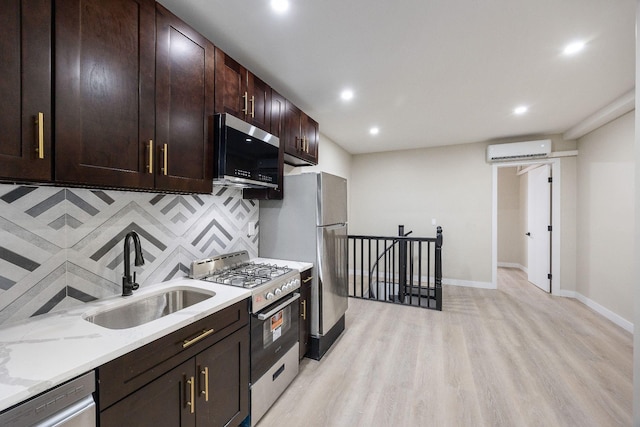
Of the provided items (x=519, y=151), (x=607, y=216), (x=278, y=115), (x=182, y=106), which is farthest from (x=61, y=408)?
(x=519, y=151)

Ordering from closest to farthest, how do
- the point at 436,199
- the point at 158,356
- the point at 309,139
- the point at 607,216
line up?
1. the point at 158,356
2. the point at 309,139
3. the point at 607,216
4. the point at 436,199

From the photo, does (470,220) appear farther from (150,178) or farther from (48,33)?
(48,33)

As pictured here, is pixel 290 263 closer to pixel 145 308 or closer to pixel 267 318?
pixel 267 318

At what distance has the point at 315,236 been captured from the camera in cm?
245

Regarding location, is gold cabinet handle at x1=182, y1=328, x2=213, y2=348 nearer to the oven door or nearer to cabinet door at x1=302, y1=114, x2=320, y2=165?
the oven door

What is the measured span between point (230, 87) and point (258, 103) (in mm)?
317

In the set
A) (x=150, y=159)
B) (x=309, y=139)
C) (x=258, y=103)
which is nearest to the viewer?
(x=150, y=159)

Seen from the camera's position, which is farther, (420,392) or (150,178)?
(420,392)

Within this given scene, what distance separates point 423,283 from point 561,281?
2.10 metres

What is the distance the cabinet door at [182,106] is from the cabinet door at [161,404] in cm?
95

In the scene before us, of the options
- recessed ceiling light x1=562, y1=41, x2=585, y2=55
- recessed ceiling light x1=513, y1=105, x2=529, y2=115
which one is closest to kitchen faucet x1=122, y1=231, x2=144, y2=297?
recessed ceiling light x1=562, y1=41, x2=585, y2=55

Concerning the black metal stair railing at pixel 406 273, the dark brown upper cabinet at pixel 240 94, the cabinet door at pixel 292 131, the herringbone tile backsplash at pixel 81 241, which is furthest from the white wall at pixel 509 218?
the herringbone tile backsplash at pixel 81 241

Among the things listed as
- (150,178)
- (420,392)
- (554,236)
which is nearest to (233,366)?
(150,178)

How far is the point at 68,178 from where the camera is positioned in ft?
3.49
